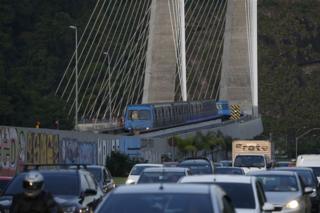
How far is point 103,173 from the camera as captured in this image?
30484 millimetres

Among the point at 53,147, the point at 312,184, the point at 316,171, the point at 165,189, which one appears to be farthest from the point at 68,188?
the point at 53,147

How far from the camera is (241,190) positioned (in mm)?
18609

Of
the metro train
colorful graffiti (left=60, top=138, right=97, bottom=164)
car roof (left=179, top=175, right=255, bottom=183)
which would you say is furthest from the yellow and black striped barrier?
car roof (left=179, top=175, right=255, bottom=183)

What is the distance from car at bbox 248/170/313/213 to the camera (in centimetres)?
2322

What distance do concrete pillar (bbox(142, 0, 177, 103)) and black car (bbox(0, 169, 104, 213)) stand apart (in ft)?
152

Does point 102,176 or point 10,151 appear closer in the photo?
point 102,176

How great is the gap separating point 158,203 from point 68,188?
8.90 meters

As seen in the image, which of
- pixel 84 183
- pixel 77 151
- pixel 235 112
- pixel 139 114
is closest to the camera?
pixel 84 183

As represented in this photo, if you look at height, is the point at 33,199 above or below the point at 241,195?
above

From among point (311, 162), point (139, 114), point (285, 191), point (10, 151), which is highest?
point (139, 114)

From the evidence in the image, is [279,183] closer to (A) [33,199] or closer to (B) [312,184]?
(B) [312,184]

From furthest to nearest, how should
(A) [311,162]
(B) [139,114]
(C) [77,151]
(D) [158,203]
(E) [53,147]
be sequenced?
(B) [139,114], (C) [77,151], (E) [53,147], (A) [311,162], (D) [158,203]

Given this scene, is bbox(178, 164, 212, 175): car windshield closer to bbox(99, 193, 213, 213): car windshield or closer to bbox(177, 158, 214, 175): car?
bbox(177, 158, 214, 175): car

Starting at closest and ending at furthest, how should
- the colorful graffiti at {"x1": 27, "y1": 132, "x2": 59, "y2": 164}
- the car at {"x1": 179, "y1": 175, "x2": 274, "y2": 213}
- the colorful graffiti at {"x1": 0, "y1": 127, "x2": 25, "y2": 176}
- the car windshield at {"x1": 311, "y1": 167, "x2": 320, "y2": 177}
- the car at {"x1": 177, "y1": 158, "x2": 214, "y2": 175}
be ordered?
the car at {"x1": 179, "y1": 175, "x2": 274, "y2": 213}
the car at {"x1": 177, "y1": 158, "x2": 214, "y2": 175}
the car windshield at {"x1": 311, "y1": 167, "x2": 320, "y2": 177}
the colorful graffiti at {"x1": 0, "y1": 127, "x2": 25, "y2": 176}
the colorful graffiti at {"x1": 27, "y1": 132, "x2": 59, "y2": 164}
